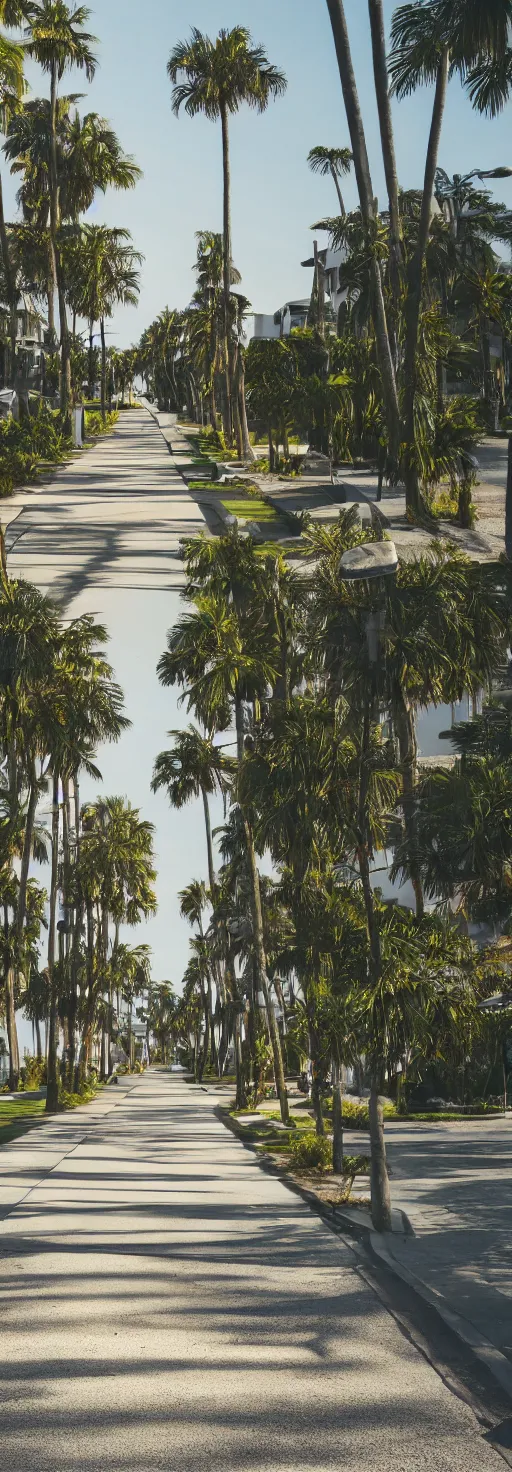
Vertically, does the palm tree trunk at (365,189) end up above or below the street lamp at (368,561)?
above

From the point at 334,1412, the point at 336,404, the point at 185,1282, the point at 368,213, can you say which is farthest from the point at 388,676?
the point at 336,404

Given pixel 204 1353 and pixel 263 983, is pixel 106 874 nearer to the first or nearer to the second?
pixel 263 983

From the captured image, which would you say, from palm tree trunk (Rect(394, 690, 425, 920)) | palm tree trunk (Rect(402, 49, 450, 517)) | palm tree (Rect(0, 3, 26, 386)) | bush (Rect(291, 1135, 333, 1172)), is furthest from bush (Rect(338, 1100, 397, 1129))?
palm tree (Rect(0, 3, 26, 386))

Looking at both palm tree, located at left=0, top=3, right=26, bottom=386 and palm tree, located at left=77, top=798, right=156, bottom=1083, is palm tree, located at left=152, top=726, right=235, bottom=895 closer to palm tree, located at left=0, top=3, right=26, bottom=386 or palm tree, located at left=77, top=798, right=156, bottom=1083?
palm tree, located at left=77, top=798, right=156, bottom=1083

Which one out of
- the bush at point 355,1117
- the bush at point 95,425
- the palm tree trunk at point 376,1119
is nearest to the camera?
the palm tree trunk at point 376,1119

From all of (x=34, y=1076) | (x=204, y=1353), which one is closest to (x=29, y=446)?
(x=34, y=1076)

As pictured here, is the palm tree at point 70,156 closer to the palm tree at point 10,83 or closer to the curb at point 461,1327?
the palm tree at point 10,83

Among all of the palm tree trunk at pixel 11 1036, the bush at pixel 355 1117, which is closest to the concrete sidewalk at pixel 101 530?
the bush at pixel 355 1117
